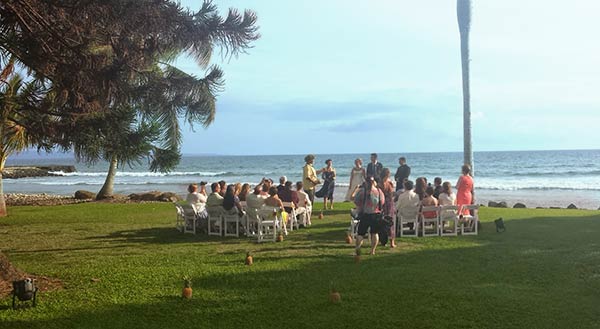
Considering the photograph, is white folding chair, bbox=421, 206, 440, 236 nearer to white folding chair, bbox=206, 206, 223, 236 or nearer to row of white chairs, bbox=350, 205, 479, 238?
row of white chairs, bbox=350, 205, 479, 238

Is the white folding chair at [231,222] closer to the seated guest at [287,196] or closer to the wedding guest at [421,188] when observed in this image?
the seated guest at [287,196]

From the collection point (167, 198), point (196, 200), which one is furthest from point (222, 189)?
point (167, 198)

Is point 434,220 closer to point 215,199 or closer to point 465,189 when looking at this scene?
point 465,189

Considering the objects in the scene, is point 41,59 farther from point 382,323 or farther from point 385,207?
point 385,207

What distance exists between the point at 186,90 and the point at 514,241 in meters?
6.72

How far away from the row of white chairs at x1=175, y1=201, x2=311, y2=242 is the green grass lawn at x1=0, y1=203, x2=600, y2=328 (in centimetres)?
46

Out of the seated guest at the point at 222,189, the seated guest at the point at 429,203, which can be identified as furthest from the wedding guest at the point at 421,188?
the seated guest at the point at 222,189

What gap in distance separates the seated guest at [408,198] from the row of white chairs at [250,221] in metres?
2.39

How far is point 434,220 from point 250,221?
3814 millimetres

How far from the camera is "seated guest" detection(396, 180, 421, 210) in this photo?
10.8 metres

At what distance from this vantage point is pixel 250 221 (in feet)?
36.5

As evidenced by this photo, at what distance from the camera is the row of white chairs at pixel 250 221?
10572mm

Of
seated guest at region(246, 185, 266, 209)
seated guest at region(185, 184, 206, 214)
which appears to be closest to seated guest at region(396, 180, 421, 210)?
seated guest at region(246, 185, 266, 209)

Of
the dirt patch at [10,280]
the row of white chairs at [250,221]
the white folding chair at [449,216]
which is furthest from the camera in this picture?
the white folding chair at [449,216]
